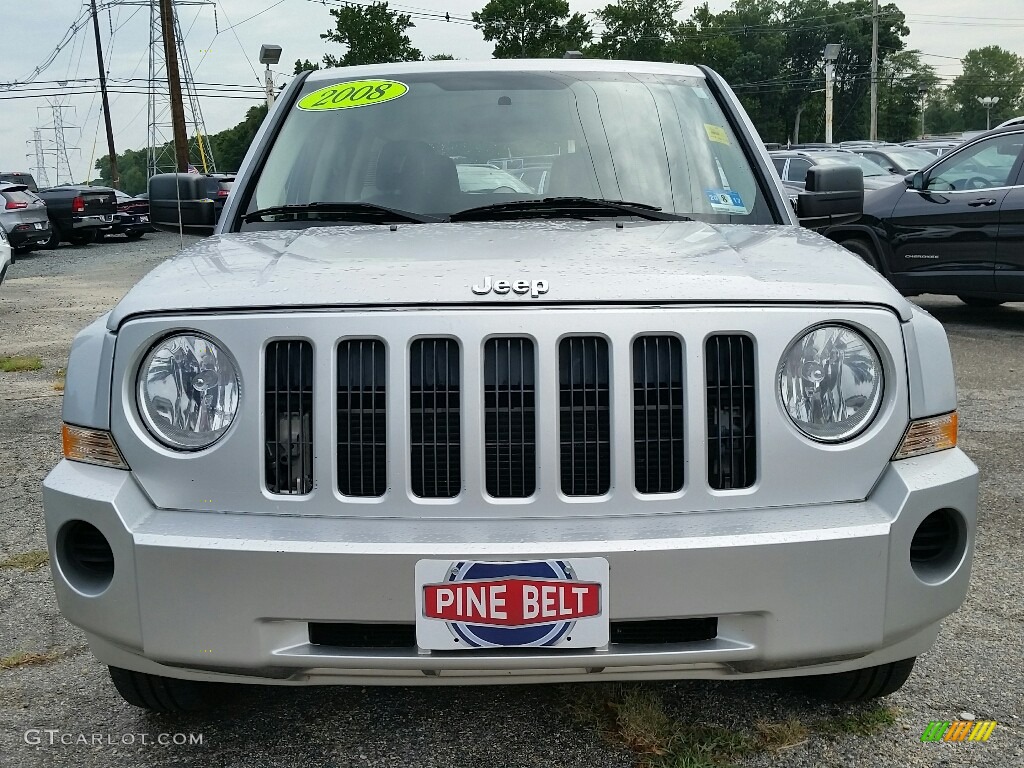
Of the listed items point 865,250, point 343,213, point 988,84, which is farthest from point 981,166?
point 988,84

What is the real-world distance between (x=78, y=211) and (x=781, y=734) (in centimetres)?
2576

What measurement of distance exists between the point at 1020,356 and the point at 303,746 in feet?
23.4

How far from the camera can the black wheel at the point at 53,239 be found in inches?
960

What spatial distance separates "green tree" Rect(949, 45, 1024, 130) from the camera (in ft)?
379

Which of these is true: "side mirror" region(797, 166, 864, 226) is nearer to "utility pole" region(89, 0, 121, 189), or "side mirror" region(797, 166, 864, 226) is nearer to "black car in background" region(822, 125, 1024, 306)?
"black car in background" region(822, 125, 1024, 306)

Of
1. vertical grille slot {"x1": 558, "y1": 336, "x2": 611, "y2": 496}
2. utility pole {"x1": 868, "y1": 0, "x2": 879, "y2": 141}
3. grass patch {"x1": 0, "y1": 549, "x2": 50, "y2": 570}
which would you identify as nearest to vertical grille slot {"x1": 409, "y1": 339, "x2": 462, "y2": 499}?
vertical grille slot {"x1": 558, "y1": 336, "x2": 611, "y2": 496}

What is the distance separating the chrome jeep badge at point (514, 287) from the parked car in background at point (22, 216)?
70.3ft

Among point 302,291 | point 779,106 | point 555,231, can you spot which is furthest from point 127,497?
point 779,106

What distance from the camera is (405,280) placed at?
2316 millimetres

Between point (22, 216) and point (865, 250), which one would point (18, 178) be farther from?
point (865, 250)

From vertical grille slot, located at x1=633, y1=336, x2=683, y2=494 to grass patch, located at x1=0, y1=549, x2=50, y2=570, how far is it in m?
2.66

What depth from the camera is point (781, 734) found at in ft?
8.58

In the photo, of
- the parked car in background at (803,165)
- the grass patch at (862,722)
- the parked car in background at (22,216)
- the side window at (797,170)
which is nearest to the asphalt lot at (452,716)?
the grass patch at (862,722)

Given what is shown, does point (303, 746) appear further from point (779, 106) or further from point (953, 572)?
point (779, 106)
